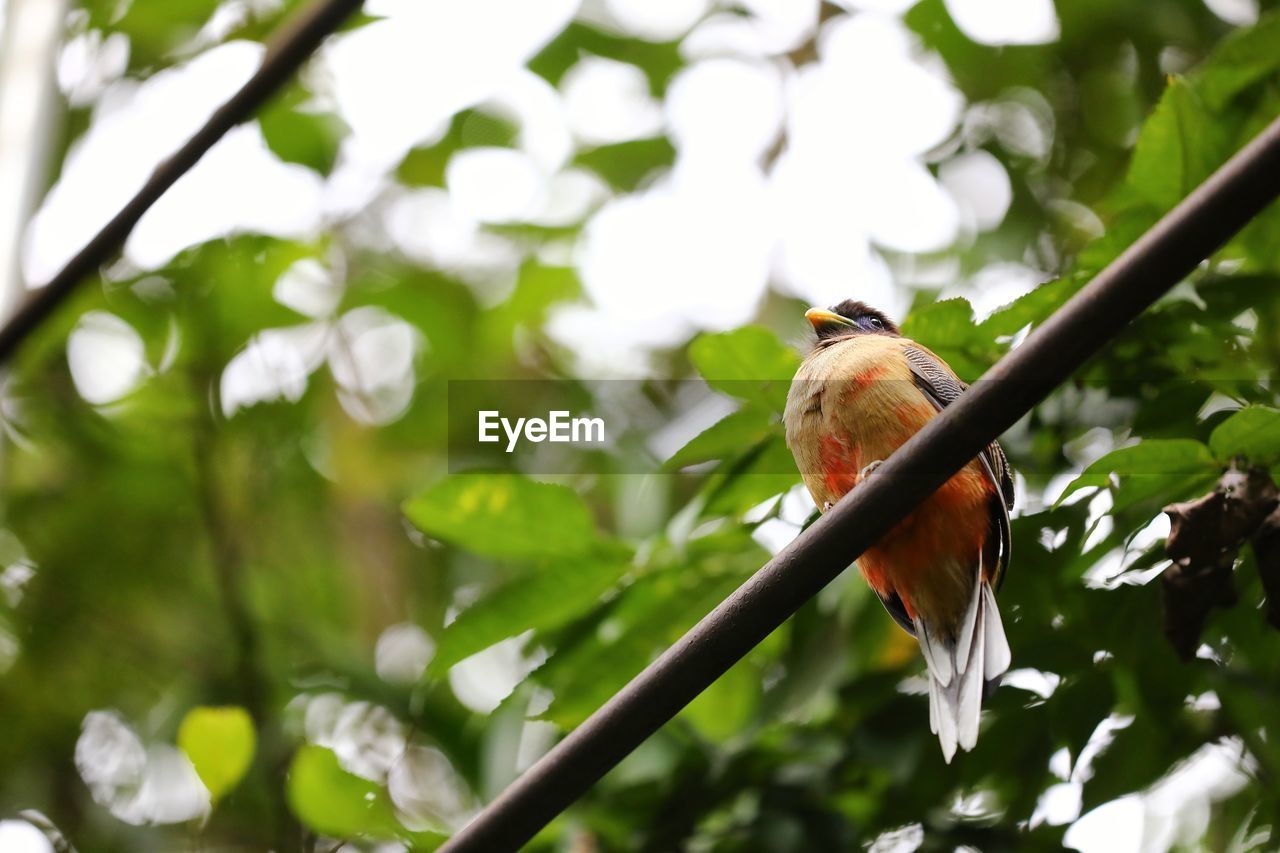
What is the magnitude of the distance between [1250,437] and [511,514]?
908 mm

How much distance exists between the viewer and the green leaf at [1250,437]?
46.9 inches

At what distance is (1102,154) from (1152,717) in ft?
4.97

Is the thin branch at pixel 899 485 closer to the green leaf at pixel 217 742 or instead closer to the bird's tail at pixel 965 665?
the bird's tail at pixel 965 665

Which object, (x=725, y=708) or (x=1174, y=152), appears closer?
(x=1174, y=152)

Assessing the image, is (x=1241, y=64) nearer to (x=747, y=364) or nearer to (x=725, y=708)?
(x=747, y=364)

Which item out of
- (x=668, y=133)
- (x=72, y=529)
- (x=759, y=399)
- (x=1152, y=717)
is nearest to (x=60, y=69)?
(x=72, y=529)

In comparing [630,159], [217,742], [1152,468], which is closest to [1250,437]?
[1152,468]

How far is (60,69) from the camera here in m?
2.83

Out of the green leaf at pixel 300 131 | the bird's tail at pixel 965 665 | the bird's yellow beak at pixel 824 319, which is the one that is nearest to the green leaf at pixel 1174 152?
the bird's yellow beak at pixel 824 319

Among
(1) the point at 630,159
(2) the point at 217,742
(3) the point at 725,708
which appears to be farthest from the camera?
(1) the point at 630,159

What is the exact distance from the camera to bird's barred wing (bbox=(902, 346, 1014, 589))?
145cm

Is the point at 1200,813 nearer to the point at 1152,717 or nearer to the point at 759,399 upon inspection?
the point at 1152,717

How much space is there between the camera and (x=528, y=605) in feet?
5.24

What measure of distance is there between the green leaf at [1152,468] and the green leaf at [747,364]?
38 cm
